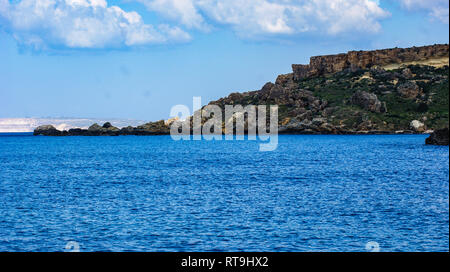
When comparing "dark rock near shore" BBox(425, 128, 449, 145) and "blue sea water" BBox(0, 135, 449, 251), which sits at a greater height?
"dark rock near shore" BBox(425, 128, 449, 145)

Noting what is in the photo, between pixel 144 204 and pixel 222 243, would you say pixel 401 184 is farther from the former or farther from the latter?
pixel 222 243

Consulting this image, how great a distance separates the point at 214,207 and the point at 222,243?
11.7 m

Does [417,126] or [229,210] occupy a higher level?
[417,126]

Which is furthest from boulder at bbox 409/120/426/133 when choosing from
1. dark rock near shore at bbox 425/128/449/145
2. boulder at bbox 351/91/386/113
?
dark rock near shore at bbox 425/128/449/145

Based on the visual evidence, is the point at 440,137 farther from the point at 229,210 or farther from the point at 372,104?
the point at 229,210

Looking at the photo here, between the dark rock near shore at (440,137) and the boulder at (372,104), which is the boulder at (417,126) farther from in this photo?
the dark rock near shore at (440,137)

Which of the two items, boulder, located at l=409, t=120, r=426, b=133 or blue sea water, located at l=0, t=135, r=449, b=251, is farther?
boulder, located at l=409, t=120, r=426, b=133

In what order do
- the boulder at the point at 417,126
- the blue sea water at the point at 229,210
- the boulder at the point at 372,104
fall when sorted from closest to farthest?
1. the blue sea water at the point at 229,210
2. the boulder at the point at 417,126
3. the boulder at the point at 372,104

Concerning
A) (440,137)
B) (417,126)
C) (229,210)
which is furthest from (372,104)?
(229,210)

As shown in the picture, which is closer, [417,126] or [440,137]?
[440,137]

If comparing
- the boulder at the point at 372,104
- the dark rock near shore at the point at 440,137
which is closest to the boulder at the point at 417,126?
the boulder at the point at 372,104

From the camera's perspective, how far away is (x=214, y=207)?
38062 millimetres

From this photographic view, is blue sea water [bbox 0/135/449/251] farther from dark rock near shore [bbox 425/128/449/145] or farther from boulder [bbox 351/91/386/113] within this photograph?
boulder [bbox 351/91/386/113]
